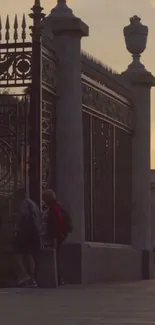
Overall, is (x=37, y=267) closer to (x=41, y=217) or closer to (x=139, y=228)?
(x=41, y=217)

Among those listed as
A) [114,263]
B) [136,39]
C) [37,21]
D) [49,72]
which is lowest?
[114,263]

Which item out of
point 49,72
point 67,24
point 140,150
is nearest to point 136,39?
point 140,150

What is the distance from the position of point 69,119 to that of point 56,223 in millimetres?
2406

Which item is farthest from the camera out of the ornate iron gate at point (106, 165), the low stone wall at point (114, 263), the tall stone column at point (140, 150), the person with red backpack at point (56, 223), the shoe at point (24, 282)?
the tall stone column at point (140, 150)

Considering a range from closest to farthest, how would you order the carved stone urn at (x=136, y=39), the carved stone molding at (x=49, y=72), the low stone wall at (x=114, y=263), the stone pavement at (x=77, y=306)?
the stone pavement at (x=77, y=306) < the carved stone molding at (x=49, y=72) < the low stone wall at (x=114, y=263) < the carved stone urn at (x=136, y=39)

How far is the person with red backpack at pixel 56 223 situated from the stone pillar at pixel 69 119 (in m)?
1.52

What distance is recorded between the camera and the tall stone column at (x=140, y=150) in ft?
97.1

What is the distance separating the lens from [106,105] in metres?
26.9

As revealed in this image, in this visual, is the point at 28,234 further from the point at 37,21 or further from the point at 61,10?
the point at 61,10

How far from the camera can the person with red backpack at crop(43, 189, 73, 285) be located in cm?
2155

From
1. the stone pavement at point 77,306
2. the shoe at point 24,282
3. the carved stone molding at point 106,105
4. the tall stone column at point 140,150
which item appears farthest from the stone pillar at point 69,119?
the tall stone column at point 140,150

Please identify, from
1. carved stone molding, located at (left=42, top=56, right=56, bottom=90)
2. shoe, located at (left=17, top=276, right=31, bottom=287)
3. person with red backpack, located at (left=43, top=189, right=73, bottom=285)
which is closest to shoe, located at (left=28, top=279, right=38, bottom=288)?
shoe, located at (left=17, top=276, right=31, bottom=287)

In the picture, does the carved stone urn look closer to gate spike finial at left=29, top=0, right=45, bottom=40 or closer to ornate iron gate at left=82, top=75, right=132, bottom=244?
ornate iron gate at left=82, top=75, right=132, bottom=244

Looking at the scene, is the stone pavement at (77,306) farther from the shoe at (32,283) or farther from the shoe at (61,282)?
the shoe at (61,282)
